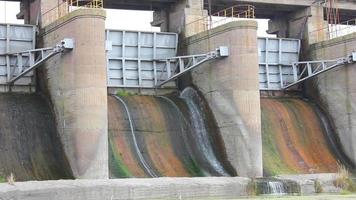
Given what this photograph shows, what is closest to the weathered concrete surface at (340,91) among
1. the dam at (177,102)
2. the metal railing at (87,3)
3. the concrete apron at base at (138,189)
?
the dam at (177,102)

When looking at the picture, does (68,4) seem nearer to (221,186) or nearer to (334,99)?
(221,186)

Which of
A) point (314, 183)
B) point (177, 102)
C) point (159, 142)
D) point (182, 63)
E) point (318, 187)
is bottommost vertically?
point (318, 187)

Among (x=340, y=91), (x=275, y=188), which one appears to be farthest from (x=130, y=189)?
(x=340, y=91)

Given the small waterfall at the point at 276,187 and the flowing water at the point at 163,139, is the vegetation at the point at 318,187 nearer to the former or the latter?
the small waterfall at the point at 276,187

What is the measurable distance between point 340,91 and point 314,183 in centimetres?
841

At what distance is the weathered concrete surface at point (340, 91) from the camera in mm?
32781

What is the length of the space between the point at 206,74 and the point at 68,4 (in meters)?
6.41

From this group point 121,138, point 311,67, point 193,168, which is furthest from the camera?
point 311,67

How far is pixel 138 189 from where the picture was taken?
22.2m

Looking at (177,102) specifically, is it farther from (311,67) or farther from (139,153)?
(311,67)

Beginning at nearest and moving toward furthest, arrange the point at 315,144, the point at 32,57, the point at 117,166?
the point at 117,166
the point at 32,57
the point at 315,144

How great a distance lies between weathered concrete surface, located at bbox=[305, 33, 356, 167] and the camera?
108 ft

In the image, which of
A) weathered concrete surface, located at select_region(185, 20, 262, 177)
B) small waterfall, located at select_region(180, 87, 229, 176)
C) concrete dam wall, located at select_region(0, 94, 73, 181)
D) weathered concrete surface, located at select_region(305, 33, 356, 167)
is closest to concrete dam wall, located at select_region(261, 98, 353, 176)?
weathered concrete surface, located at select_region(305, 33, 356, 167)

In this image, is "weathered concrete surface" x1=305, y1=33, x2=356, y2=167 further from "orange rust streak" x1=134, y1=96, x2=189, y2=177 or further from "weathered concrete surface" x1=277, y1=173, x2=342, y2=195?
"orange rust streak" x1=134, y1=96, x2=189, y2=177
